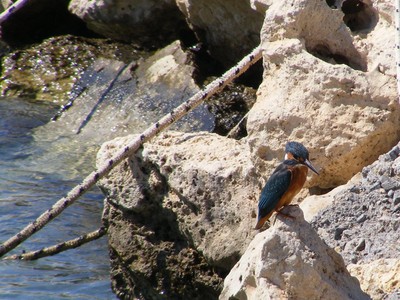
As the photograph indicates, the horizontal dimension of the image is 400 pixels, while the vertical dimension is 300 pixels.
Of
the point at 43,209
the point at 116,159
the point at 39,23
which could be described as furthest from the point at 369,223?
the point at 39,23

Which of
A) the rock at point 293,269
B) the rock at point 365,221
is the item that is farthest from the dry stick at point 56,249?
the rock at point 293,269

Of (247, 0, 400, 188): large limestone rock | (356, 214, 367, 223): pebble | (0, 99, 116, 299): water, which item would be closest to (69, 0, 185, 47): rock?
(0, 99, 116, 299): water

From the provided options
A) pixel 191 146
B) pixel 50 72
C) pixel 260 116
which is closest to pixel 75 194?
pixel 191 146

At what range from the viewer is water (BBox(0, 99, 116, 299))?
7.22 metres

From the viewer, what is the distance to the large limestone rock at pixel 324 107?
5.75m

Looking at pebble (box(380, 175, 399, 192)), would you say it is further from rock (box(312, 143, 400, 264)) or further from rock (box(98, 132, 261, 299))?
rock (box(98, 132, 261, 299))

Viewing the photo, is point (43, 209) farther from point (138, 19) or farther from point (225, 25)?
point (138, 19)

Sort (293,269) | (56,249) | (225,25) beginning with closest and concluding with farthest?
(293,269)
(56,249)
(225,25)

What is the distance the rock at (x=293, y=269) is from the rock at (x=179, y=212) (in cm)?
146

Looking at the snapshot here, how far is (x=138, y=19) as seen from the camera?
1066 centimetres

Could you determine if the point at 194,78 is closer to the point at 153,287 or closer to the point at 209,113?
the point at 209,113

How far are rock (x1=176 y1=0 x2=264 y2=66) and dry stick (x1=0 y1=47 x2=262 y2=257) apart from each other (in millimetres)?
2116

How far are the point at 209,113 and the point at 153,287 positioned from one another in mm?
2985

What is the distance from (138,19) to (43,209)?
9.96ft
